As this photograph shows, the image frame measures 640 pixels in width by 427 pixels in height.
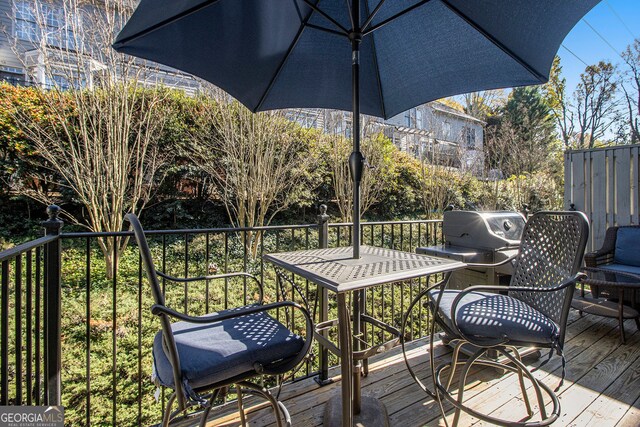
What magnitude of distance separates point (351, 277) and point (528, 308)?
3.32 feet

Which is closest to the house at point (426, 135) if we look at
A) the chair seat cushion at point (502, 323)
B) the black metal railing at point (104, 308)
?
the black metal railing at point (104, 308)

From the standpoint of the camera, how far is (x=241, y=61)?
1911 millimetres

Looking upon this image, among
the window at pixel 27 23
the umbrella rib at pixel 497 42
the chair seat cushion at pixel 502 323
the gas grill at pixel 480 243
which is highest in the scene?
the window at pixel 27 23

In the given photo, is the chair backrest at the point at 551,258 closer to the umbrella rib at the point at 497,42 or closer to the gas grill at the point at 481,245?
the gas grill at the point at 481,245

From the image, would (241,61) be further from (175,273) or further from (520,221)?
(175,273)

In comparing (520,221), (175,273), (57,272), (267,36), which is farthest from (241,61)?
(175,273)

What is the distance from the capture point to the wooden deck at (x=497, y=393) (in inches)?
70.4

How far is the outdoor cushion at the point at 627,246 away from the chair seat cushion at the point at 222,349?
3.64 metres

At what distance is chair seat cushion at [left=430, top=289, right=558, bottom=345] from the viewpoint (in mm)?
1390

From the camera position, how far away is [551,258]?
1.73 meters

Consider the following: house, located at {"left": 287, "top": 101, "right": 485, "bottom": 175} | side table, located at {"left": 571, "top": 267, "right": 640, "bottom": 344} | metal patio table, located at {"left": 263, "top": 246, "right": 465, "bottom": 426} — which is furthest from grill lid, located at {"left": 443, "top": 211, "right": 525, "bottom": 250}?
house, located at {"left": 287, "top": 101, "right": 485, "bottom": 175}

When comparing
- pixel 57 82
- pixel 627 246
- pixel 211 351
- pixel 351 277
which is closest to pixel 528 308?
pixel 351 277

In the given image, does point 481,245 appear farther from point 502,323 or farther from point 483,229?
point 502,323

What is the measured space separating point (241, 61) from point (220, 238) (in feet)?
15.6
